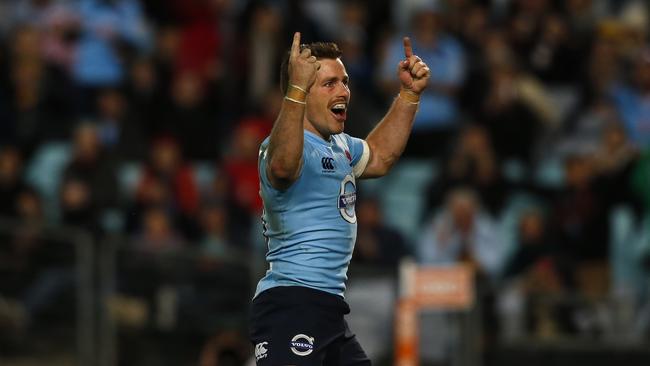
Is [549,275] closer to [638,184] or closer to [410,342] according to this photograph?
[638,184]

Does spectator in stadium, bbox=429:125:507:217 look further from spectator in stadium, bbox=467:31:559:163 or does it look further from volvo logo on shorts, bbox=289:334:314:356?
volvo logo on shorts, bbox=289:334:314:356

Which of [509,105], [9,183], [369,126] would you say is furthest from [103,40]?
[509,105]

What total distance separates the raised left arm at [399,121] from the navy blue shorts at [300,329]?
0.92 meters

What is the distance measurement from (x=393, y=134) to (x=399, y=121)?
0.08 m

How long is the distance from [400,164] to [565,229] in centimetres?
253

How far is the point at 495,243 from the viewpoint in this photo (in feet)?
43.5

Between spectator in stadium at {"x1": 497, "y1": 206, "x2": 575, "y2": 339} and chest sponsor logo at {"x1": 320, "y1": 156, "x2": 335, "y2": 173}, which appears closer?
chest sponsor logo at {"x1": 320, "y1": 156, "x2": 335, "y2": 173}

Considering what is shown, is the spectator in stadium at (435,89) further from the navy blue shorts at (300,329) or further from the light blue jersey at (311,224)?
the navy blue shorts at (300,329)

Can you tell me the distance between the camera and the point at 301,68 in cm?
613

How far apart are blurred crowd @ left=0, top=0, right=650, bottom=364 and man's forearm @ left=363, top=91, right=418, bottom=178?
4.46m

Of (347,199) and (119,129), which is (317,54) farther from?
(119,129)

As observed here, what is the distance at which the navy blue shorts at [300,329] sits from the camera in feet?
20.8

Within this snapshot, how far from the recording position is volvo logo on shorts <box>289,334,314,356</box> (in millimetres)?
6344

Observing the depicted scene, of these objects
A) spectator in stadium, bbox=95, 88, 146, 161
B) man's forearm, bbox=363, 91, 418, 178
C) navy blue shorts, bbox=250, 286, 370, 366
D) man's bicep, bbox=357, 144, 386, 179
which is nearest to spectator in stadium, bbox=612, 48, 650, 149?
spectator in stadium, bbox=95, 88, 146, 161
